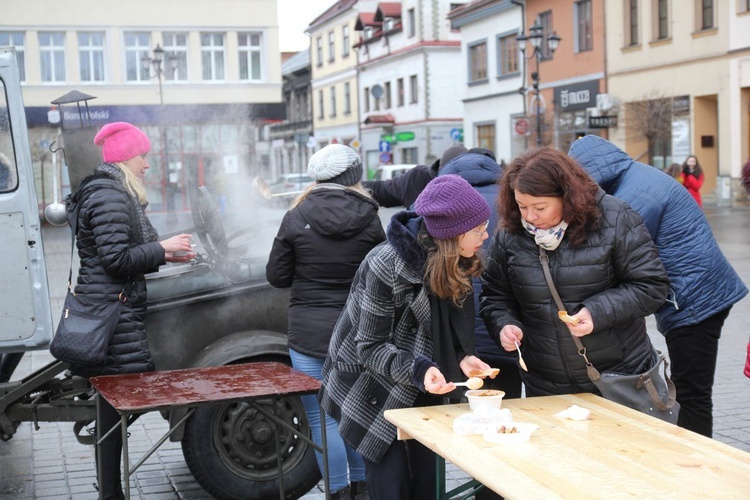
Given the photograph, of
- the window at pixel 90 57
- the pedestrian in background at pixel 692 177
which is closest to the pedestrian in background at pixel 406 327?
the window at pixel 90 57

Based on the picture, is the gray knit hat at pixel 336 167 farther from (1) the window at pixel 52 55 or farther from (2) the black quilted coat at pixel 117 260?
(1) the window at pixel 52 55

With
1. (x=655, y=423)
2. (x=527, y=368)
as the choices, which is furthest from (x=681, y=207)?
(x=655, y=423)

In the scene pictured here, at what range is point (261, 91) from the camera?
13.0 m

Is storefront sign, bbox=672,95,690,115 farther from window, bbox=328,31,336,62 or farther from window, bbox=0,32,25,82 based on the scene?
window, bbox=328,31,336,62

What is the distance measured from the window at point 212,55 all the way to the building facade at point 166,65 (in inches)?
0.5

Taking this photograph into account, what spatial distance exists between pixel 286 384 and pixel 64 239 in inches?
823

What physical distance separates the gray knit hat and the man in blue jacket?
3.24 ft

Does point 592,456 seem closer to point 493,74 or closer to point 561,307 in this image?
point 561,307

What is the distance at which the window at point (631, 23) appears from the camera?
32344 millimetres

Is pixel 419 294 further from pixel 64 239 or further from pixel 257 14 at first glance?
pixel 64 239

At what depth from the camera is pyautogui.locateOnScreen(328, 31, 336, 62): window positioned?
64225 mm

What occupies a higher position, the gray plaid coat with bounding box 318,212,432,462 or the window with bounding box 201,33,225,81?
the window with bounding box 201,33,225,81

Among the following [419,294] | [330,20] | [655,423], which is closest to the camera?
[655,423]

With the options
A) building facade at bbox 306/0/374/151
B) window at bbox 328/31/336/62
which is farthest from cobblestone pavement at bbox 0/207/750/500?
window at bbox 328/31/336/62
